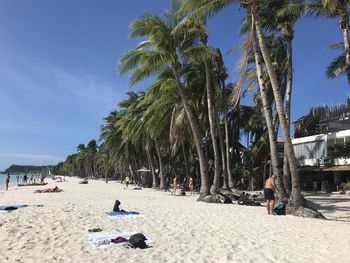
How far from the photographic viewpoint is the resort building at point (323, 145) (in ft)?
99.7

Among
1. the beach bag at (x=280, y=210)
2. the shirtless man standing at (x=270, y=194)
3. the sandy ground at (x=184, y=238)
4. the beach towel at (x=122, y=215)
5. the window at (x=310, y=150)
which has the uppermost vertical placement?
the window at (x=310, y=150)

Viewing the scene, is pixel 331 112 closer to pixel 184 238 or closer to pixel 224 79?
pixel 224 79

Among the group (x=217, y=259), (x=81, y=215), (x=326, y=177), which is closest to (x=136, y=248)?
(x=217, y=259)

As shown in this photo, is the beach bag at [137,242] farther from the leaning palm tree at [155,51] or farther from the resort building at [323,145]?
the resort building at [323,145]

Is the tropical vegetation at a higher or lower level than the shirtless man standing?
higher

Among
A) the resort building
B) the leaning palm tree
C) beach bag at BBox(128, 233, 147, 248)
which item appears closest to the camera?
beach bag at BBox(128, 233, 147, 248)

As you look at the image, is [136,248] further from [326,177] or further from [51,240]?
[326,177]

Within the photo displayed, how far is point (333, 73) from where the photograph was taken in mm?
23203

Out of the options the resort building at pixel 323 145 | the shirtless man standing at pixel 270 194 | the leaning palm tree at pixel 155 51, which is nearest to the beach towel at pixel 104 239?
the shirtless man standing at pixel 270 194

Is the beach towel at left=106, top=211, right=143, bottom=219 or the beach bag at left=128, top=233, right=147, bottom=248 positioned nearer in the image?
the beach bag at left=128, top=233, right=147, bottom=248

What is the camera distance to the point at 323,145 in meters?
32.7

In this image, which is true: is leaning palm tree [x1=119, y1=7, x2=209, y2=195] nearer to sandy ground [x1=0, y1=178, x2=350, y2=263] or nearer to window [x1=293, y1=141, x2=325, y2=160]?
sandy ground [x1=0, y1=178, x2=350, y2=263]

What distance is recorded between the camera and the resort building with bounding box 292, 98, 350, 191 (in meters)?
30.4

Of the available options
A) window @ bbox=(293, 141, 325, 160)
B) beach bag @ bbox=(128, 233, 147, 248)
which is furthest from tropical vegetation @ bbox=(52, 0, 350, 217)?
beach bag @ bbox=(128, 233, 147, 248)
